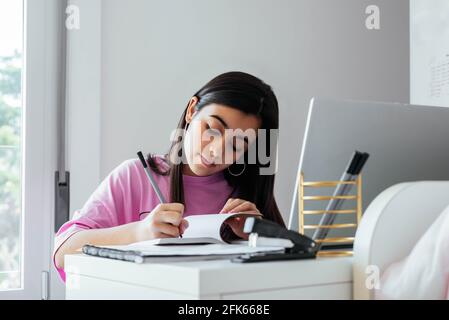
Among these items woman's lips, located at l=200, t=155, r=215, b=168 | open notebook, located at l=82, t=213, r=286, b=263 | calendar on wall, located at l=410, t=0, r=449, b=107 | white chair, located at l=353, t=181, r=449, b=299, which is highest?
calendar on wall, located at l=410, t=0, r=449, b=107

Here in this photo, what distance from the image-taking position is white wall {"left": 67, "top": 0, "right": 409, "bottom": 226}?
1991 mm

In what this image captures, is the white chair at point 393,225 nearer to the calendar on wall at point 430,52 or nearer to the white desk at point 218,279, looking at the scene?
the white desk at point 218,279

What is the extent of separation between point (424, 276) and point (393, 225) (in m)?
0.07

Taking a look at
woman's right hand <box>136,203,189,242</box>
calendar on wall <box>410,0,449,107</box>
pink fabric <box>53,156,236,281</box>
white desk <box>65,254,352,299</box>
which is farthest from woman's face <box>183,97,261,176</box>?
calendar on wall <box>410,0,449,107</box>

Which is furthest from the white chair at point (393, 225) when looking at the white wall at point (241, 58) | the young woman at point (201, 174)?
the white wall at point (241, 58)

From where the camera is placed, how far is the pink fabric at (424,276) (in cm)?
72

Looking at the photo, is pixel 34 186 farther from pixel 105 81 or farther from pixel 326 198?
pixel 326 198

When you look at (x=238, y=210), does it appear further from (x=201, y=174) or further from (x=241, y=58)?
(x=241, y=58)

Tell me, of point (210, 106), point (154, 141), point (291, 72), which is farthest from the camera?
point (291, 72)

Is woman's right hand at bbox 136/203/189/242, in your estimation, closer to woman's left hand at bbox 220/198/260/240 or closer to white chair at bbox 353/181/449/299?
woman's left hand at bbox 220/198/260/240

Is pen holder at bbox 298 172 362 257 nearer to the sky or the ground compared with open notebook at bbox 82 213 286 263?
nearer to the sky
